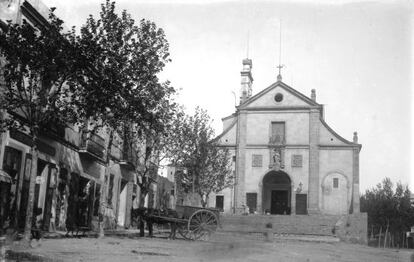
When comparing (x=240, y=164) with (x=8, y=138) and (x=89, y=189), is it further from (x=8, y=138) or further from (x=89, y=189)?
(x=8, y=138)

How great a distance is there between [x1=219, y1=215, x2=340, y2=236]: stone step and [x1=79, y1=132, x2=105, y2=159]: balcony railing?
12.4 metres

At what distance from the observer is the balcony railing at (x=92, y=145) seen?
23688mm

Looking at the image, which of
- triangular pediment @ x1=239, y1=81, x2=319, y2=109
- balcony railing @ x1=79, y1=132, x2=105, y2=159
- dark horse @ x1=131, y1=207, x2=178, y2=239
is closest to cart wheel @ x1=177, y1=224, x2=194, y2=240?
dark horse @ x1=131, y1=207, x2=178, y2=239

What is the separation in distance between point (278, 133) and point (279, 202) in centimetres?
627

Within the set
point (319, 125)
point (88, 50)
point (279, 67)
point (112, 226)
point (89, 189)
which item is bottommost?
point (112, 226)

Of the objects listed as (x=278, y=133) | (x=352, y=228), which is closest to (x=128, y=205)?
(x=352, y=228)

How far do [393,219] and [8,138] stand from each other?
48.3 meters

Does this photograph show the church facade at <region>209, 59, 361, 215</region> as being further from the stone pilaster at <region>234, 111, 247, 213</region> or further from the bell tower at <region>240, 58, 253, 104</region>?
the bell tower at <region>240, 58, 253, 104</region>

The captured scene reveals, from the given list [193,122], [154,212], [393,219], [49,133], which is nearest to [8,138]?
[49,133]

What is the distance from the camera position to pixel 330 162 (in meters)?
45.2

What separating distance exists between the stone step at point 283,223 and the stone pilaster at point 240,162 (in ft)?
24.5

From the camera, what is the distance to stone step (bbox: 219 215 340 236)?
3528cm

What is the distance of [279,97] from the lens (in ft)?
157

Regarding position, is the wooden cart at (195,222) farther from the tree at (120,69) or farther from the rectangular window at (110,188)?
the rectangular window at (110,188)
